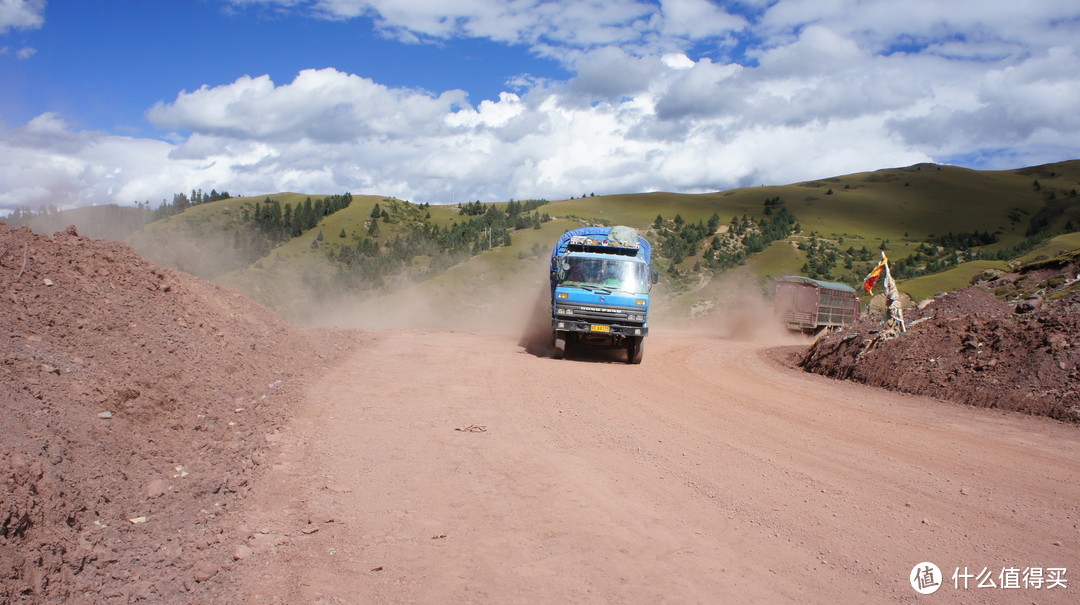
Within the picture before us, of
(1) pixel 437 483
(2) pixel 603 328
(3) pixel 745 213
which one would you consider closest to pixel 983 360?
(2) pixel 603 328

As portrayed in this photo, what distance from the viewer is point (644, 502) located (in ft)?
19.2

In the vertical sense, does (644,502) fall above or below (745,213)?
below

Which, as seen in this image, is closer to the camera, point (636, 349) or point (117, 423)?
point (117, 423)

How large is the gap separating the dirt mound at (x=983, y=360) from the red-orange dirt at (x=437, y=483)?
0.99m

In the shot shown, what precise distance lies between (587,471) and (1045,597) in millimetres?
3764

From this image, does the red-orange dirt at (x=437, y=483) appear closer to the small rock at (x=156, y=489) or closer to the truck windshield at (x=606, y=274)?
the small rock at (x=156, y=489)

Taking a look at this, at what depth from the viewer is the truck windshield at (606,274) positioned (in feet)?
53.2

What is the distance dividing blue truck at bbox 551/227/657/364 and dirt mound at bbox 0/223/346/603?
6.68 meters

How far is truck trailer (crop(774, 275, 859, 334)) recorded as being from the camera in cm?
3231

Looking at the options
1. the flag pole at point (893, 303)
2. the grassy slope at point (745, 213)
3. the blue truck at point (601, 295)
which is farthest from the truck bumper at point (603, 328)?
the grassy slope at point (745, 213)

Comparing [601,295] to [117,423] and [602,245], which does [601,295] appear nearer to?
[602,245]

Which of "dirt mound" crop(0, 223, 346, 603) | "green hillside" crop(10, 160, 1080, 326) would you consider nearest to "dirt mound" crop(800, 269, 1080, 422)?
"dirt mound" crop(0, 223, 346, 603)

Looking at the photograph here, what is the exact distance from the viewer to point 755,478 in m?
6.66

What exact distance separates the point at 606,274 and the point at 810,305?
65.6ft
